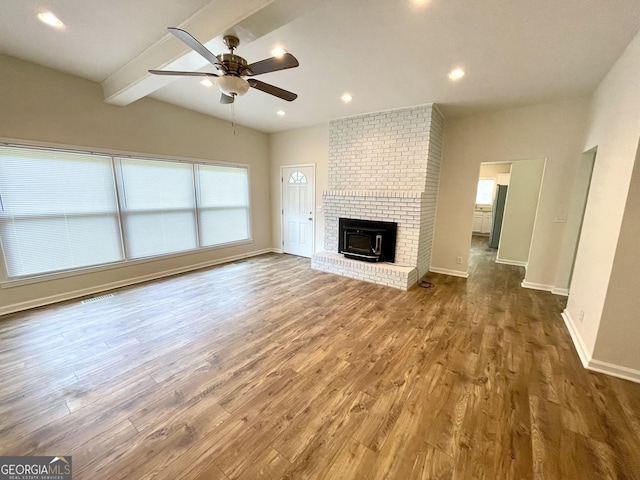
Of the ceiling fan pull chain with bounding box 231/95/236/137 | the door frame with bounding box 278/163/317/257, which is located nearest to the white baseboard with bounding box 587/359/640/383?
the door frame with bounding box 278/163/317/257

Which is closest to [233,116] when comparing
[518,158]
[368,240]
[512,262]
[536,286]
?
[368,240]

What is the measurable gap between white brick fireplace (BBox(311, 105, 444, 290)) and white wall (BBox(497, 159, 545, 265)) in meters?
2.05

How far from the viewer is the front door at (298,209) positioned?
18.5ft

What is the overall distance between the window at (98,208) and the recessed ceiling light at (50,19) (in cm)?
160

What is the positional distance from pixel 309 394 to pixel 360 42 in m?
3.09

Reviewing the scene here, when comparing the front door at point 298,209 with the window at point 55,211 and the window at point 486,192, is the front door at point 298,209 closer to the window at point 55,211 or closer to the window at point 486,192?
the window at point 55,211

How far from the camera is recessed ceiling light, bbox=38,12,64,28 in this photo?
2.08 meters

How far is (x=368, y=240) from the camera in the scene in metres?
4.47

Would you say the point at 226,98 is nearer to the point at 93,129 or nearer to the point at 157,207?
the point at 93,129

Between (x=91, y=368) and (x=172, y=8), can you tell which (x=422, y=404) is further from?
(x=172, y=8)

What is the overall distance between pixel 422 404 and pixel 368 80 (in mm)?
3426

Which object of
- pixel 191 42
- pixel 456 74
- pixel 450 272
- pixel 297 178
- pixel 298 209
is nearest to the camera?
pixel 191 42

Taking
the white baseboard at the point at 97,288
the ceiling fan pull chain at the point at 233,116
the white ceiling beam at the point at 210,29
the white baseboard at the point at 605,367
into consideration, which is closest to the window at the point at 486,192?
the white baseboard at the point at 605,367

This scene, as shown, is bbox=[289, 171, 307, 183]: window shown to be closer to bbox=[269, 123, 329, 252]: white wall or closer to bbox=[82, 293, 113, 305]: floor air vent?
bbox=[269, 123, 329, 252]: white wall
